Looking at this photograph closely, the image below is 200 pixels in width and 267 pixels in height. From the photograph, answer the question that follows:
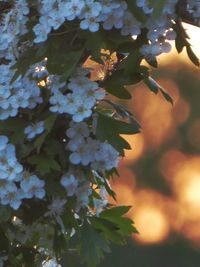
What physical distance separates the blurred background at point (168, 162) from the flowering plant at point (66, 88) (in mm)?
14693

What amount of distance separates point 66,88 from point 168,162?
15728 millimetres

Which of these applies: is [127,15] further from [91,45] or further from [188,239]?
[188,239]

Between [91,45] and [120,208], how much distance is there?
33.5 inches

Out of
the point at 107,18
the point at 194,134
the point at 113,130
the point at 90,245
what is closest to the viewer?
the point at 107,18

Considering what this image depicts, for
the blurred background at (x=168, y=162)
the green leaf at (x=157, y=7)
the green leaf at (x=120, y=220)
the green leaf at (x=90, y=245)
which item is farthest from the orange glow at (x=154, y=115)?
the green leaf at (x=157, y=7)

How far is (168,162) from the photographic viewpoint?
1812 cm

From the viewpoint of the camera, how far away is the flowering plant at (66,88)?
7.89 feet

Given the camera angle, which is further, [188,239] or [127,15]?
[188,239]

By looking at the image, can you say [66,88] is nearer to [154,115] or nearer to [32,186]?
[32,186]

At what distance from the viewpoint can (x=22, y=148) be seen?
251cm

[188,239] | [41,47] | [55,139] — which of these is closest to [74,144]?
[55,139]

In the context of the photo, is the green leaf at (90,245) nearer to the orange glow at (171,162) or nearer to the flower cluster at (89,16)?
the flower cluster at (89,16)

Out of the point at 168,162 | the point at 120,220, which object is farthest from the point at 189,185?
the point at 120,220

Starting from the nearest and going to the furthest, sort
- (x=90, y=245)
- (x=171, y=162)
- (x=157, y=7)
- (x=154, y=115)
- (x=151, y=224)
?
(x=157, y=7) → (x=90, y=245) → (x=151, y=224) → (x=154, y=115) → (x=171, y=162)
